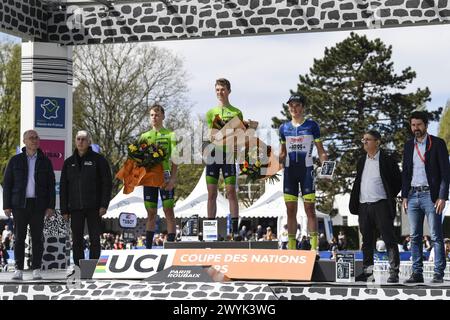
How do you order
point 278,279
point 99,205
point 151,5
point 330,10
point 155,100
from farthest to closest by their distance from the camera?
point 155,100 → point 151,5 → point 330,10 → point 99,205 → point 278,279

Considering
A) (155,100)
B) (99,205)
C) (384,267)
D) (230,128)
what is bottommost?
(384,267)

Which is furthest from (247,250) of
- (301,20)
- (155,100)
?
(155,100)

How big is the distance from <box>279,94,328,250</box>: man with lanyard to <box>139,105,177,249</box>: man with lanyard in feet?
5.84

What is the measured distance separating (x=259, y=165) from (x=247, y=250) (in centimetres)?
222

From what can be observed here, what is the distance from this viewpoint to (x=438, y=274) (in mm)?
9188

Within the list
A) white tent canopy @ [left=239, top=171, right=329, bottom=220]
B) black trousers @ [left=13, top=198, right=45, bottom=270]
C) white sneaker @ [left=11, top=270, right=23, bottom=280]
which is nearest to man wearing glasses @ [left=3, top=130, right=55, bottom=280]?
black trousers @ [left=13, top=198, right=45, bottom=270]

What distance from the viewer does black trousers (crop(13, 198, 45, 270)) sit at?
10.7 meters

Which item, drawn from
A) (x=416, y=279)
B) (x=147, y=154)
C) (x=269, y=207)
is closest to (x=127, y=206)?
(x=269, y=207)

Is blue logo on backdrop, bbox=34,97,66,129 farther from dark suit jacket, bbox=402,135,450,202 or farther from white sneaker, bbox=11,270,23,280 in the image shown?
dark suit jacket, bbox=402,135,450,202

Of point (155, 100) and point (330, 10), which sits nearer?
point (330, 10)

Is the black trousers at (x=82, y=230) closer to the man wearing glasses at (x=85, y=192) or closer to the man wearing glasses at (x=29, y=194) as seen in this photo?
the man wearing glasses at (x=85, y=192)

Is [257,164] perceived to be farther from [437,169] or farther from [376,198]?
[437,169]

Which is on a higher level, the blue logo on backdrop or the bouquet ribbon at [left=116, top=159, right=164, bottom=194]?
the blue logo on backdrop

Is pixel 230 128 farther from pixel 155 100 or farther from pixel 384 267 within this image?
pixel 155 100
